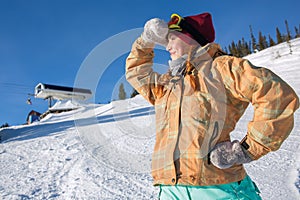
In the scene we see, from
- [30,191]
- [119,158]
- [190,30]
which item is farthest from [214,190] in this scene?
[30,191]

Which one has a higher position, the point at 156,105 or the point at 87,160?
the point at 87,160

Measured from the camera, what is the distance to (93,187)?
399cm

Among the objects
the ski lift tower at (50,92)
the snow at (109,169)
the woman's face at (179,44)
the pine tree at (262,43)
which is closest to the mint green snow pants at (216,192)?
the snow at (109,169)

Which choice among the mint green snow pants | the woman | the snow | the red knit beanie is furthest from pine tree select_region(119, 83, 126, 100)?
the mint green snow pants

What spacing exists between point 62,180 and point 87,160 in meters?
1.03

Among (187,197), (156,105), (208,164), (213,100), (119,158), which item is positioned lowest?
(187,197)

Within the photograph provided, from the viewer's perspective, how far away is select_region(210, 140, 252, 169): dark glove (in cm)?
141

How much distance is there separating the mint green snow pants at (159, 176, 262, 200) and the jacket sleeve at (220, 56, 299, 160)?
239 mm

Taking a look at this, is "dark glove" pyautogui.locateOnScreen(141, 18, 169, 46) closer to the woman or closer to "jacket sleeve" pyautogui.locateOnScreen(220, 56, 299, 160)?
the woman

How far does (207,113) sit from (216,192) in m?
0.43

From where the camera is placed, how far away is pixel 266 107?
4.45 ft

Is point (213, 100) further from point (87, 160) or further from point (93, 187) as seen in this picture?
point (87, 160)

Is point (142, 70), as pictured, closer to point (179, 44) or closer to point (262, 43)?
point (179, 44)

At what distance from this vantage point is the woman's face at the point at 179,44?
1.76m
